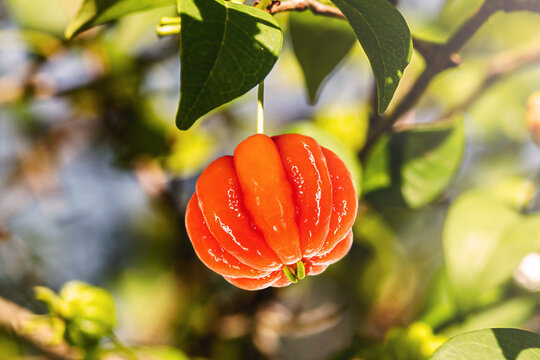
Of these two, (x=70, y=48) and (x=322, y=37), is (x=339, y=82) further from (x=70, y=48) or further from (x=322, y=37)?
(x=70, y=48)

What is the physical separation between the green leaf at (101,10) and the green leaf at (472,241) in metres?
0.58

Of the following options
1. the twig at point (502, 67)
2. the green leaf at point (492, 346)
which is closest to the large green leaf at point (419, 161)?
the twig at point (502, 67)

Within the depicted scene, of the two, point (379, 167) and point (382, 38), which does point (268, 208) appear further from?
point (379, 167)

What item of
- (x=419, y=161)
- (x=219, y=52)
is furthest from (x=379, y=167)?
(x=219, y=52)

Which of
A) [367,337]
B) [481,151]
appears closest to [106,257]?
[367,337]

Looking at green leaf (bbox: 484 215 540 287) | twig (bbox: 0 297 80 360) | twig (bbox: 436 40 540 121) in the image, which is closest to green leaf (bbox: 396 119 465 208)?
green leaf (bbox: 484 215 540 287)

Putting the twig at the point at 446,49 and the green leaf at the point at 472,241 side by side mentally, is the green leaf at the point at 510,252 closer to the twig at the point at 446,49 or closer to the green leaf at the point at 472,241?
the green leaf at the point at 472,241

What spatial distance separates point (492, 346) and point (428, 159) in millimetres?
392

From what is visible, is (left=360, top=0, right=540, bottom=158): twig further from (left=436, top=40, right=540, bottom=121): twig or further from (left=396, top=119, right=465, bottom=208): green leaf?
(left=436, top=40, right=540, bottom=121): twig

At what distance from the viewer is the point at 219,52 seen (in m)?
0.44

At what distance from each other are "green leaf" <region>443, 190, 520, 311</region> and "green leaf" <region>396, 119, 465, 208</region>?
0.17ft

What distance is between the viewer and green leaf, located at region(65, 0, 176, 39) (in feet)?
2.09

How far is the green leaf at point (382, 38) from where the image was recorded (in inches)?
18.4

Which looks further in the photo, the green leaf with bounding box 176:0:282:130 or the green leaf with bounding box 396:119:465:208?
the green leaf with bounding box 396:119:465:208
